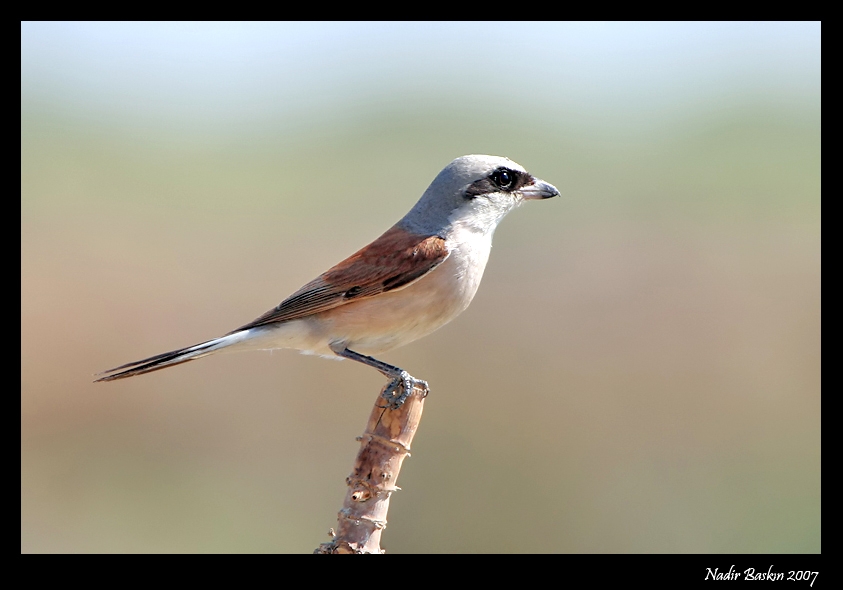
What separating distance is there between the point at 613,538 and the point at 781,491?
1979mm

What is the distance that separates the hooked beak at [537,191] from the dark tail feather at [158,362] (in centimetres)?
221

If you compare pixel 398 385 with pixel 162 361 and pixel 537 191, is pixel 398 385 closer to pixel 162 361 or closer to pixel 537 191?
pixel 162 361

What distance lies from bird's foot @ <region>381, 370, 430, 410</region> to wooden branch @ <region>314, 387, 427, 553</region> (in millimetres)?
37

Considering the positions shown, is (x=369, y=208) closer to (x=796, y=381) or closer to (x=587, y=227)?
(x=587, y=227)

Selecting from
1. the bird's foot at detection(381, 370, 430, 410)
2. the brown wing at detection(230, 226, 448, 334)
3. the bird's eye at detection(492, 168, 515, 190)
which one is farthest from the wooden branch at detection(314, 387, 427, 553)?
the bird's eye at detection(492, 168, 515, 190)

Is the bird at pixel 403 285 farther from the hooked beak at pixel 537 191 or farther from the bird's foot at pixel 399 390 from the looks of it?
the bird's foot at pixel 399 390

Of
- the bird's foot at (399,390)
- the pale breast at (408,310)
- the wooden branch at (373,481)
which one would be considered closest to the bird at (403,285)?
the pale breast at (408,310)

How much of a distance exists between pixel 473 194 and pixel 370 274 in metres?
0.89

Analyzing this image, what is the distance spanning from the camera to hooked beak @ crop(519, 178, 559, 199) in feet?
18.7

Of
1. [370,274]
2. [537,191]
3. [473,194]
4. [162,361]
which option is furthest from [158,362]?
[537,191]

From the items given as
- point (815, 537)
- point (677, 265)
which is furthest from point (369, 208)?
point (815, 537)

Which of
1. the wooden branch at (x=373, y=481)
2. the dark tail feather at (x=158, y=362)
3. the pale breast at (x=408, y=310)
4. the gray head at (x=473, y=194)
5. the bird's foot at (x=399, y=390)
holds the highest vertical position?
the gray head at (x=473, y=194)

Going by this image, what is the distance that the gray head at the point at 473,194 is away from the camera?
5.51 metres

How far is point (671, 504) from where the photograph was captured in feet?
28.0
